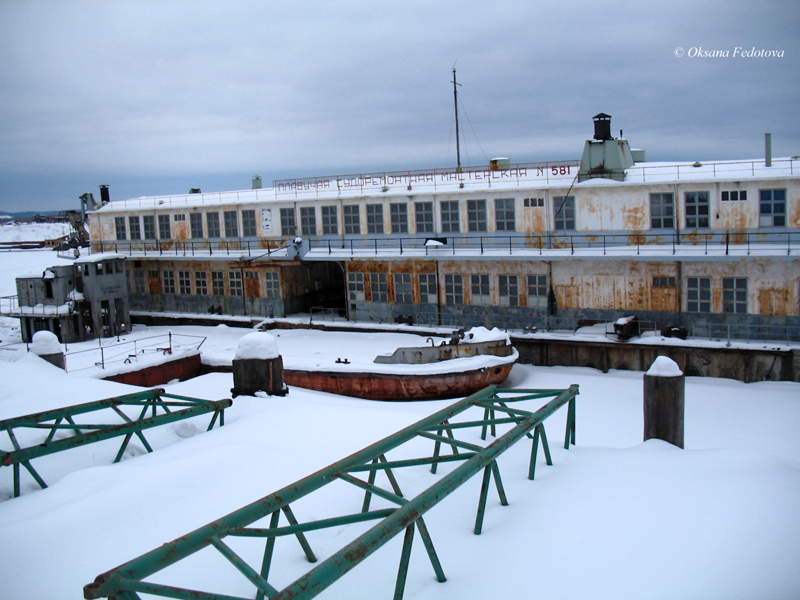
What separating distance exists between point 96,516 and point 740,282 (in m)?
20.0

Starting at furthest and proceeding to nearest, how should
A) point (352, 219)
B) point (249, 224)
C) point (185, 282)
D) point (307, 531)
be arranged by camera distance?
point (185, 282)
point (249, 224)
point (352, 219)
point (307, 531)

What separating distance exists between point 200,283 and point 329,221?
7.99 m

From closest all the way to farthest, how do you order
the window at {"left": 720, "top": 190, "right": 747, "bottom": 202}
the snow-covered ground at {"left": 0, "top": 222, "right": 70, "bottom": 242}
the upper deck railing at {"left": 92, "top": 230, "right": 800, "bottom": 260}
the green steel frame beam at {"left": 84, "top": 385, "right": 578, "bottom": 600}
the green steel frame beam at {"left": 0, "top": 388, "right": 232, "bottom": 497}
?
the green steel frame beam at {"left": 84, "top": 385, "right": 578, "bottom": 600} < the green steel frame beam at {"left": 0, "top": 388, "right": 232, "bottom": 497} < the upper deck railing at {"left": 92, "top": 230, "right": 800, "bottom": 260} < the window at {"left": 720, "top": 190, "right": 747, "bottom": 202} < the snow-covered ground at {"left": 0, "top": 222, "right": 70, "bottom": 242}

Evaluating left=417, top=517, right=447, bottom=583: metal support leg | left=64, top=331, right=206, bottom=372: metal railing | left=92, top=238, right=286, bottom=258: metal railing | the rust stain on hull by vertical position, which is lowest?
the rust stain on hull

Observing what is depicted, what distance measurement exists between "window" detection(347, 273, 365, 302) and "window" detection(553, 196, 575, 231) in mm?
8239

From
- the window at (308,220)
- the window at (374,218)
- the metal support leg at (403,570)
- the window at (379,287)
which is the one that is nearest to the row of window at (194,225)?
the window at (308,220)

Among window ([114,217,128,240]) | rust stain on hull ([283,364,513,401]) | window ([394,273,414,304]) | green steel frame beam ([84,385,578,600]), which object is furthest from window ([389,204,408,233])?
green steel frame beam ([84,385,578,600])

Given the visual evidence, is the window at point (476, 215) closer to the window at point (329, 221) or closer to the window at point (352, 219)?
the window at point (352, 219)

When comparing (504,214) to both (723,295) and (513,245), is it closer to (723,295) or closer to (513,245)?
(513,245)

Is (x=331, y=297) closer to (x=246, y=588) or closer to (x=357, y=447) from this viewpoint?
(x=357, y=447)

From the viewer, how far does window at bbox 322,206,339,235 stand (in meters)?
→ 26.9

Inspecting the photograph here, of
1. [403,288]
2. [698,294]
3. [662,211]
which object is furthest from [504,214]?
[698,294]

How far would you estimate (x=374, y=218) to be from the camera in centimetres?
2614

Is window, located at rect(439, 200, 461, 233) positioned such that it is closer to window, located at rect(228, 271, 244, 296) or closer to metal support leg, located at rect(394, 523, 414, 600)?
window, located at rect(228, 271, 244, 296)
